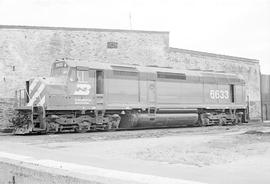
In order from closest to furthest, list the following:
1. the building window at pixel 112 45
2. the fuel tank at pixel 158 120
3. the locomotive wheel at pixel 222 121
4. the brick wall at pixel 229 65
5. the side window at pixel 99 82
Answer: the side window at pixel 99 82
the fuel tank at pixel 158 120
the locomotive wheel at pixel 222 121
the building window at pixel 112 45
the brick wall at pixel 229 65

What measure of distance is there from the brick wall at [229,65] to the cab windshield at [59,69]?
37.8 ft

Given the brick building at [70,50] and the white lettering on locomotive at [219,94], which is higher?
the brick building at [70,50]

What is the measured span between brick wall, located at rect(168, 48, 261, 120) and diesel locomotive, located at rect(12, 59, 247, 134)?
4.06m

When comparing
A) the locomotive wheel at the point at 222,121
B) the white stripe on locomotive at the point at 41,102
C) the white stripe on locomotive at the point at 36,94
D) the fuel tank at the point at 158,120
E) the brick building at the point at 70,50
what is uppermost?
the brick building at the point at 70,50

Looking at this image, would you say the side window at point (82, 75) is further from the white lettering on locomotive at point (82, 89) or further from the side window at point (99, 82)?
the side window at point (99, 82)

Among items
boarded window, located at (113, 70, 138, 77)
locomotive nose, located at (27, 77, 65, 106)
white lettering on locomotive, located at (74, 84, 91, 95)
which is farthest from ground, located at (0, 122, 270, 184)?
boarded window, located at (113, 70, 138, 77)

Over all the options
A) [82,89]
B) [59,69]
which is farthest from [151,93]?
[59,69]

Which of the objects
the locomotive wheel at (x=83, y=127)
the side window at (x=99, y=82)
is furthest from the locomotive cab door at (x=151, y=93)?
the locomotive wheel at (x=83, y=127)

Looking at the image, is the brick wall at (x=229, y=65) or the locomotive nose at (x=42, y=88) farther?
the brick wall at (x=229, y=65)

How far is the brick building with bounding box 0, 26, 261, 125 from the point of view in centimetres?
2520

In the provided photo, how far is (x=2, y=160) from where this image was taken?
1057 centimetres

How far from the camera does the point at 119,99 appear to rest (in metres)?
22.4

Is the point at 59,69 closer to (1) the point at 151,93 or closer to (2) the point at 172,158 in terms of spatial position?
(1) the point at 151,93

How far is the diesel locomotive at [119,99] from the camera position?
20031mm
